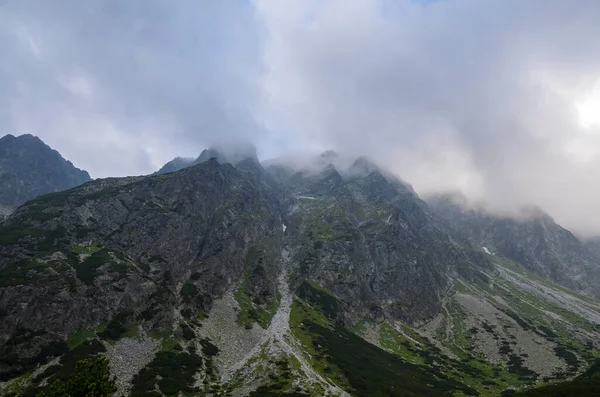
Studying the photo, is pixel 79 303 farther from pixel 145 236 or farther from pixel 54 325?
pixel 145 236

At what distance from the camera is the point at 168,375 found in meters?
84.7

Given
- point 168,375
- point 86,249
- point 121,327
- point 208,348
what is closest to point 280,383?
point 168,375

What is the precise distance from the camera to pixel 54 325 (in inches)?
3681

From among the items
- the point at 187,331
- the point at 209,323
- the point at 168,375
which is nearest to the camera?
the point at 168,375

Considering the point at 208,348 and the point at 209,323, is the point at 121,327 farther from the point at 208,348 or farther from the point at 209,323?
the point at 209,323

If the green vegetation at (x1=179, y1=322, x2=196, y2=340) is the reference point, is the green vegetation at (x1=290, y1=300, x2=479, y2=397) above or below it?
above

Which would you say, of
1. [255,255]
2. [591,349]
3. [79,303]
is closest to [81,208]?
[79,303]

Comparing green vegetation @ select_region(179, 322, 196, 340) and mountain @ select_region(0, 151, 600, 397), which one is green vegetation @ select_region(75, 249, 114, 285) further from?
green vegetation @ select_region(179, 322, 196, 340)

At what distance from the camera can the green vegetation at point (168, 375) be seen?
76875 millimetres

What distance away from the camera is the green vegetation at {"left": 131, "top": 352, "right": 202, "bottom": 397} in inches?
3027

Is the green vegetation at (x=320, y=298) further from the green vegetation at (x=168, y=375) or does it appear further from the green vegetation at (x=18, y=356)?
the green vegetation at (x=18, y=356)

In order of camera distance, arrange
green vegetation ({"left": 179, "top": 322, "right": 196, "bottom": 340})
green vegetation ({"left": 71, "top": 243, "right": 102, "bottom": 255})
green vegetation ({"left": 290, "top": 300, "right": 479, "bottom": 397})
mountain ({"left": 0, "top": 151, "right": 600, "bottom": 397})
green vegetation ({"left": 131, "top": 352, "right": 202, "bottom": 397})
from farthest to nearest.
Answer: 1. green vegetation ({"left": 71, "top": 243, "right": 102, "bottom": 255})
2. green vegetation ({"left": 179, "top": 322, "right": 196, "bottom": 340})
3. green vegetation ({"left": 290, "top": 300, "right": 479, "bottom": 397})
4. mountain ({"left": 0, "top": 151, "right": 600, "bottom": 397})
5. green vegetation ({"left": 131, "top": 352, "right": 202, "bottom": 397})

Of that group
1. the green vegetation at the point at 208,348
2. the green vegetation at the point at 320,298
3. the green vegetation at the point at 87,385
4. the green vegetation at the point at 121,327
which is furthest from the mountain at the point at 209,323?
the green vegetation at the point at 87,385

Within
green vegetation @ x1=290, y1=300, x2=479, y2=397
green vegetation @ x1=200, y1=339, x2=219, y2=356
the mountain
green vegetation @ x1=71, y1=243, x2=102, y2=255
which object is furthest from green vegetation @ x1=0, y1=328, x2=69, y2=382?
green vegetation @ x1=290, y1=300, x2=479, y2=397
